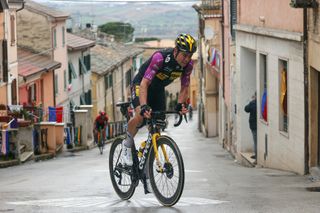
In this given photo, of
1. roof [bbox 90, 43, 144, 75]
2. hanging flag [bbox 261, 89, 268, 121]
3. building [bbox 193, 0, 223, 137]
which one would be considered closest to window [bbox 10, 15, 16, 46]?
building [bbox 193, 0, 223, 137]

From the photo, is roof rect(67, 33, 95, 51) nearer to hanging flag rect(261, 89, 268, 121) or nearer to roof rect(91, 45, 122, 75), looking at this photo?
roof rect(91, 45, 122, 75)

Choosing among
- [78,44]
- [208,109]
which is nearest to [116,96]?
[78,44]

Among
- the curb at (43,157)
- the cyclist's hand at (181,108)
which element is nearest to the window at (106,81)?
the curb at (43,157)

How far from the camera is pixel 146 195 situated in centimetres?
1055

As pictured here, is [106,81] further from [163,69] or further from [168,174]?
[168,174]

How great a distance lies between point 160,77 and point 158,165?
96 centimetres

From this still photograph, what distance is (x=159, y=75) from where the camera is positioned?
939cm

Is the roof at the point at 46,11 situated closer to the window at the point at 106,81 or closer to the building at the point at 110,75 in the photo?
the building at the point at 110,75

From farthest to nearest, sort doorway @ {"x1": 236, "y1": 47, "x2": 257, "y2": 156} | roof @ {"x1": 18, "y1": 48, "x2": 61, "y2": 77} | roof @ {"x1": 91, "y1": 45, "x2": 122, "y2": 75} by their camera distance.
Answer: roof @ {"x1": 91, "y1": 45, "x2": 122, "y2": 75}, roof @ {"x1": 18, "y1": 48, "x2": 61, "y2": 77}, doorway @ {"x1": 236, "y1": 47, "x2": 257, "y2": 156}

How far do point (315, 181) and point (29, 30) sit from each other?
3678 cm

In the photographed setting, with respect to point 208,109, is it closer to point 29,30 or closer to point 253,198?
point 29,30

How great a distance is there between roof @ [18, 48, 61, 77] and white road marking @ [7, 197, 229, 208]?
29.0 meters

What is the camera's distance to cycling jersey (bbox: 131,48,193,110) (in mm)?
9258

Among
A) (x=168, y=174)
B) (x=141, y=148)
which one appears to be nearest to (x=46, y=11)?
(x=141, y=148)
